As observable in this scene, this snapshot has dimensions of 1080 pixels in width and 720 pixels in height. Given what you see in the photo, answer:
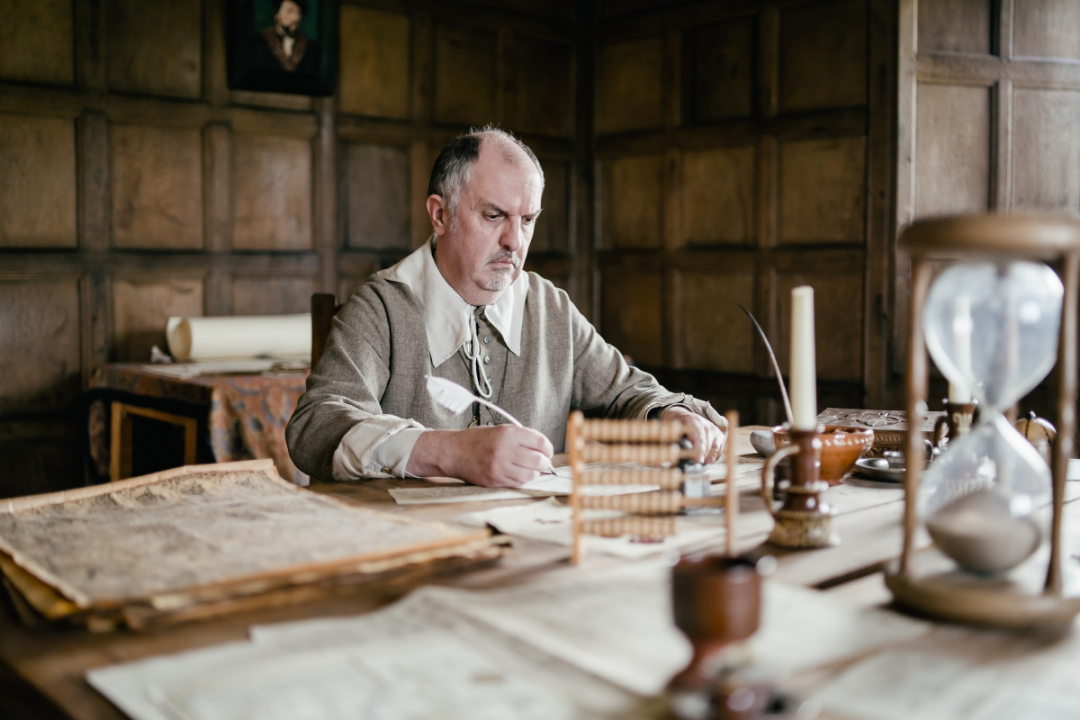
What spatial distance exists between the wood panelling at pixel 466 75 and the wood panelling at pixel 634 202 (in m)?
0.86

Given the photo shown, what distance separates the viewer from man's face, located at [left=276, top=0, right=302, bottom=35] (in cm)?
505

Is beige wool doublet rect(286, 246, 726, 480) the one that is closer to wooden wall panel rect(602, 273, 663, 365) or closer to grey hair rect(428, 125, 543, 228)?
grey hair rect(428, 125, 543, 228)

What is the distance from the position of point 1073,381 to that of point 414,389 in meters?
1.56

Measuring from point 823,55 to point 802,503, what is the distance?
440 centimetres

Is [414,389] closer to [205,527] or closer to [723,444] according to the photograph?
[723,444]

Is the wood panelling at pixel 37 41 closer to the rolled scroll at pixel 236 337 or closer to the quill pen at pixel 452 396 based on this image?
the rolled scroll at pixel 236 337

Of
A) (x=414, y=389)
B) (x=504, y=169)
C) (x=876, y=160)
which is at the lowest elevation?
(x=414, y=389)

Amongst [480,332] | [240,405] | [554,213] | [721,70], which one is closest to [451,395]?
[480,332]

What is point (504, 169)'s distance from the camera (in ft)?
7.79

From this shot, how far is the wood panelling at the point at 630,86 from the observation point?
5.93 m

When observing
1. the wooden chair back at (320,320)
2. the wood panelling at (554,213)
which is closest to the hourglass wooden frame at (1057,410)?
the wooden chair back at (320,320)

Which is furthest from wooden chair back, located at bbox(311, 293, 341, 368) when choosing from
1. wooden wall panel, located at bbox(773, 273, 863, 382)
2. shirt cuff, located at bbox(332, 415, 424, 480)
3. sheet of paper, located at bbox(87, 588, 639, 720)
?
wooden wall panel, located at bbox(773, 273, 863, 382)

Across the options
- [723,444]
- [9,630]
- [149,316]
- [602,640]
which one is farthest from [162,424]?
[602,640]

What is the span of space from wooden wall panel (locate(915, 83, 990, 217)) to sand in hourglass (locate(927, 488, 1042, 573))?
404 cm
